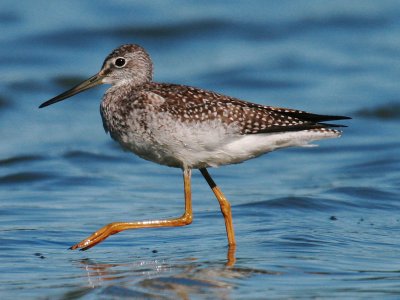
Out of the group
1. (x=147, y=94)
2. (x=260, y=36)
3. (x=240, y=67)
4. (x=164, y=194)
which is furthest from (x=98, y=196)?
(x=260, y=36)

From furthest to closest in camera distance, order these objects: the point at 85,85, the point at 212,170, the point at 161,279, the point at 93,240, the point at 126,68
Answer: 1. the point at 212,170
2. the point at 85,85
3. the point at 126,68
4. the point at 93,240
5. the point at 161,279

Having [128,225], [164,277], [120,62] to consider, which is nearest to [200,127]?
[128,225]

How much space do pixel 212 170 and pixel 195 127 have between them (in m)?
5.74

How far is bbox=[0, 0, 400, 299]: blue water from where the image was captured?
944cm

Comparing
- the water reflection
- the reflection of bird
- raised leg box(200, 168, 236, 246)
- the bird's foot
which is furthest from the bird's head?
the water reflection

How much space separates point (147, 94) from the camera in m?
10.4

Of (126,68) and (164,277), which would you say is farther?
(126,68)

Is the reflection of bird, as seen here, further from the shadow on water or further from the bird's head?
the shadow on water

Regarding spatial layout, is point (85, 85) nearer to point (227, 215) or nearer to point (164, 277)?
point (227, 215)

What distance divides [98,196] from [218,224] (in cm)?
251

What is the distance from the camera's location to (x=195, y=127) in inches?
400

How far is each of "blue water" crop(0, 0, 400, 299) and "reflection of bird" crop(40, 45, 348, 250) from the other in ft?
3.41

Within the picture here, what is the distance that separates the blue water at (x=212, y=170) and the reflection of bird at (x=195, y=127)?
1039 millimetres

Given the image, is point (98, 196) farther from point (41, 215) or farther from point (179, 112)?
point (179, 112)
